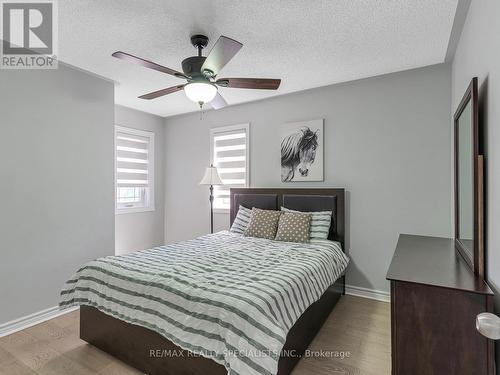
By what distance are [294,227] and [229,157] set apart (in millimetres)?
1736

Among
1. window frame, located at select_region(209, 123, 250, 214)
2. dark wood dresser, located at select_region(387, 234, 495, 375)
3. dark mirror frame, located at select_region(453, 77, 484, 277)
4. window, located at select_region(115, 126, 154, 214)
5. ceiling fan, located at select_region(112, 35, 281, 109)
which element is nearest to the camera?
dark wood dresser, located at select_region(387, 234, 495, 375)

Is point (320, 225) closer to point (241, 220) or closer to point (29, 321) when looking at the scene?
point (241, 220)

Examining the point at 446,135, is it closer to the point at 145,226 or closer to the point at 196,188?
the point at 196,188

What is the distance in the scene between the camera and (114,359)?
210 centimetres

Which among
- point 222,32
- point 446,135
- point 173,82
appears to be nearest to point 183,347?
point 222,32

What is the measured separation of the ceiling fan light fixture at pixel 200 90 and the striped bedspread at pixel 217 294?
4.42 ft

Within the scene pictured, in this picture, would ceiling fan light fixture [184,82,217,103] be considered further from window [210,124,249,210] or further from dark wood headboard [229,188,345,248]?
window [210,124,249,210]

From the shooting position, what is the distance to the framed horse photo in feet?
11.8

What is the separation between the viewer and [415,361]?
1425 mm

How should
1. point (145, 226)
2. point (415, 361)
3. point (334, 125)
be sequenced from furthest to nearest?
point (145, 226)
point (334, 125)
point (415, 361)

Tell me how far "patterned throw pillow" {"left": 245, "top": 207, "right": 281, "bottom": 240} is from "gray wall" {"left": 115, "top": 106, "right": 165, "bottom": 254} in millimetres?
2102

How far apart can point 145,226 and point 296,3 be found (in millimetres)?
4010

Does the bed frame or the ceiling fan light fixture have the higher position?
the ceiling fan light fixture

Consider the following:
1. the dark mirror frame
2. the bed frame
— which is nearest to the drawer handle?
the dark mirror frame
